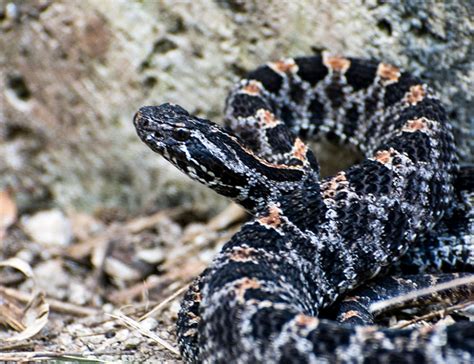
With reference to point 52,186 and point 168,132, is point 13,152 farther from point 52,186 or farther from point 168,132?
point 168,132

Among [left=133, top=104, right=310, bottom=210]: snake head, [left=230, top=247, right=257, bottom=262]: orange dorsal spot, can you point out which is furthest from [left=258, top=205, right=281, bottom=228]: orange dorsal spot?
[left=133, top=104, right=310, bottom=210]: snake head

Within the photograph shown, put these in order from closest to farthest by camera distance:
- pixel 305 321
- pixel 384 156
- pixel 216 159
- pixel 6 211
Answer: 1. pixel 305 321
2. pixel 384 156
3. pixel 216 159
4. pixel 6 211

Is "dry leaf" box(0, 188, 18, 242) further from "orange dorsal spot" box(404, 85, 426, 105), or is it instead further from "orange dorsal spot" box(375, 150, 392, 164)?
"orange dorsal spot" box(404, 85, 426, 105)

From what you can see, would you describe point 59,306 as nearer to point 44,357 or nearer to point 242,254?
point 44,357

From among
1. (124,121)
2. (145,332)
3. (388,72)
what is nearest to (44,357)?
(145,332)

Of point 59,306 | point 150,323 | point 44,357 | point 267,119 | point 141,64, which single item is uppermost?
point 267,119
